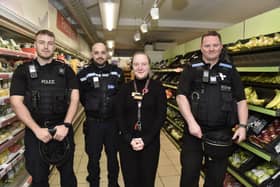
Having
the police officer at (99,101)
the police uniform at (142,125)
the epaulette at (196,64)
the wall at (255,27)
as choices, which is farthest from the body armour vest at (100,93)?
the wall at (255,27)

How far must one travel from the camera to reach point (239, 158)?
285 centimetres

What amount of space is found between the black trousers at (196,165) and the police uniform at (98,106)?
2.74 feet

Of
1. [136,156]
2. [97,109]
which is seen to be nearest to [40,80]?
[97,109]

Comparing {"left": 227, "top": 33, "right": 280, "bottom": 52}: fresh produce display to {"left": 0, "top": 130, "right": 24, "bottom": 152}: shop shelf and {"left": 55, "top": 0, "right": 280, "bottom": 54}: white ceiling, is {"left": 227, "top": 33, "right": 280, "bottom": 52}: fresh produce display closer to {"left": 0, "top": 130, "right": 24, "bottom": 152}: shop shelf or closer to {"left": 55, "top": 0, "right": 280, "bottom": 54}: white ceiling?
{"left": 0, "top": 130, "right": 24, "bottom": 152}: shop shelf

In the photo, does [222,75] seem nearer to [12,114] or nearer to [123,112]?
[123,112]

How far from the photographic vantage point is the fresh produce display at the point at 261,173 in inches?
92.6

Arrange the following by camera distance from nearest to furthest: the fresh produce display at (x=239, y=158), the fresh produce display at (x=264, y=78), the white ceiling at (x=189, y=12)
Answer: the fresh produce display at (x=264, y=78) → the fresh produce display at (x=239, y=158) → the white ceiling at (x=189, y=12)

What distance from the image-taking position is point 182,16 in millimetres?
7652

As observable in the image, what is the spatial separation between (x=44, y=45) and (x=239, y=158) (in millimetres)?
2510

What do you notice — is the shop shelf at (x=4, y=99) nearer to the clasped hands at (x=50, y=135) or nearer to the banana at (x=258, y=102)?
the clasped hands at (x=50, y=135)

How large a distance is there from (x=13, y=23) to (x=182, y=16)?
6078 mm

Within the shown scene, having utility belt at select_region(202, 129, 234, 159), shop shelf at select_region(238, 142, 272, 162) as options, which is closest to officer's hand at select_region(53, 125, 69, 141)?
utility belt at select_region(202, 129, 234, 159)

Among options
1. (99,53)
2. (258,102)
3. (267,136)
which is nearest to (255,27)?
(258,102)

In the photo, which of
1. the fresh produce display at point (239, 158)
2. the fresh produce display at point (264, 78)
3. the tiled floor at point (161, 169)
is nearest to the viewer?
the fresh produce display at point (264, 78)
